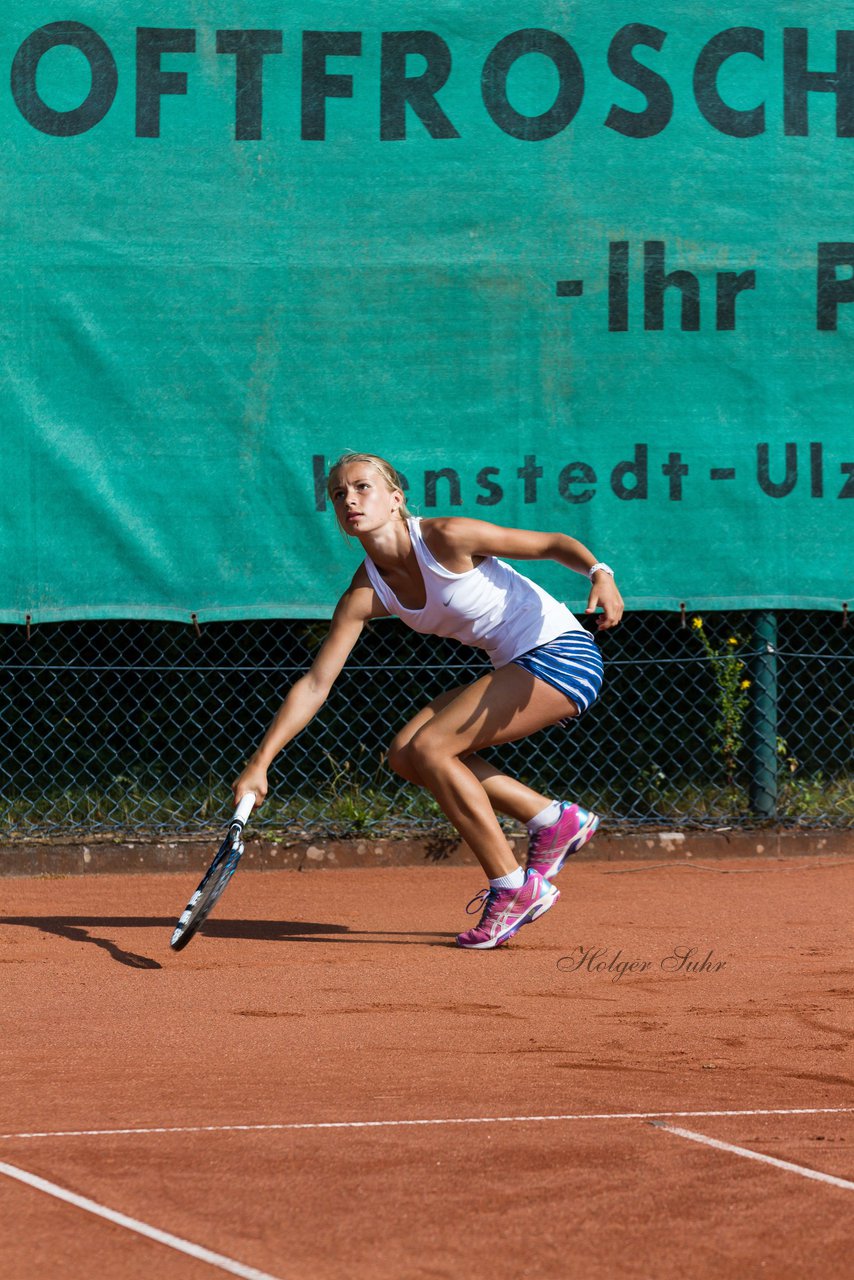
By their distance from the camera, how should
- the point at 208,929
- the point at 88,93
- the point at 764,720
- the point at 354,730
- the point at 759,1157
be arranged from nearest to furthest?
the point at 759,1157 → the point at 208,929 → the point at 88,93 → the point at 764,720 → the point at 354,730

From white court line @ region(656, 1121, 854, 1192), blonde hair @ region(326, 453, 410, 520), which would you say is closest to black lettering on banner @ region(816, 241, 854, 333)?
blonde hair @ region(326, 453, 410, 520)

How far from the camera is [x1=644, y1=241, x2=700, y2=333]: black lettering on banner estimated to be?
20.2 feet

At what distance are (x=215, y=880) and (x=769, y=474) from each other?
2872 millimetres

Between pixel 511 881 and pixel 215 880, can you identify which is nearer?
pixel 215 880

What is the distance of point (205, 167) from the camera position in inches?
234

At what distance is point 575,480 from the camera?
6.12 m

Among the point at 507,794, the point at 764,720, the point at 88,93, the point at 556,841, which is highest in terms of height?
the point at 88,93

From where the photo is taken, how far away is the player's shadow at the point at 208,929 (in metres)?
4.86

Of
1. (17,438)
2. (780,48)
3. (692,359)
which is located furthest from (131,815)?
(780,48)

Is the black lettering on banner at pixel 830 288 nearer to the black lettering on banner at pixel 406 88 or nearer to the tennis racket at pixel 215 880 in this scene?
the black lettering on banner at pixel 406 88

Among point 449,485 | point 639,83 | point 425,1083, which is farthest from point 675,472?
point 425,1083

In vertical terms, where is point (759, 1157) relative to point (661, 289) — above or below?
below

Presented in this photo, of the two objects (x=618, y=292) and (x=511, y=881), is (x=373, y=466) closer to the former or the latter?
(x=511, y=881)

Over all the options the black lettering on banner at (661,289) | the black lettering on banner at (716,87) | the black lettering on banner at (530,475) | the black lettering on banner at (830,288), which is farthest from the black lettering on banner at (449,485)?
the black lettering on banner at (716,87)
